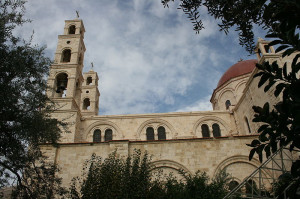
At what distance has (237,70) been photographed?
24516mm

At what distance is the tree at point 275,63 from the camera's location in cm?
193

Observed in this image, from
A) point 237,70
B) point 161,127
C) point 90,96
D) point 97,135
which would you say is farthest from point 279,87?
point 90,96

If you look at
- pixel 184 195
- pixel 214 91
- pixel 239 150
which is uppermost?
pixel 214 91

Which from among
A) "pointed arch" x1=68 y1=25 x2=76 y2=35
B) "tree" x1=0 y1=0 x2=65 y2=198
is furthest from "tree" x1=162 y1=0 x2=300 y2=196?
"pointed arch" x1=68 y1=25 x2=76 y2=35

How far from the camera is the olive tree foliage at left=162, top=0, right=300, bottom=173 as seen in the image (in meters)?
1.93

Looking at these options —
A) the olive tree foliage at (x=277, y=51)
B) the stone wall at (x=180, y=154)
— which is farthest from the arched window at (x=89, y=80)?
the olive tree foliage at (x=277, y=51)

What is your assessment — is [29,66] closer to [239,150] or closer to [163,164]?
[163,164]

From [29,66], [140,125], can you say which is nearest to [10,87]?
[29,66]

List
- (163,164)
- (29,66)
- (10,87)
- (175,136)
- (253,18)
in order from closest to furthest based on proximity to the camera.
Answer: (253,18) < (10,87) < (29,66) < (163,164) < (175,136)

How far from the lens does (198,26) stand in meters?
3.37

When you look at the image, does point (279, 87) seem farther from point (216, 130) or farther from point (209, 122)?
point (209, 122)

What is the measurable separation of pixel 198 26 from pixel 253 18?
72 cm

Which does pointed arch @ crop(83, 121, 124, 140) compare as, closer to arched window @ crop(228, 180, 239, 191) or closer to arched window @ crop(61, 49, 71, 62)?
arched window @ crop(61, 49, 71, 62)

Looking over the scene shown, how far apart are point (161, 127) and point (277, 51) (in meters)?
17.6
